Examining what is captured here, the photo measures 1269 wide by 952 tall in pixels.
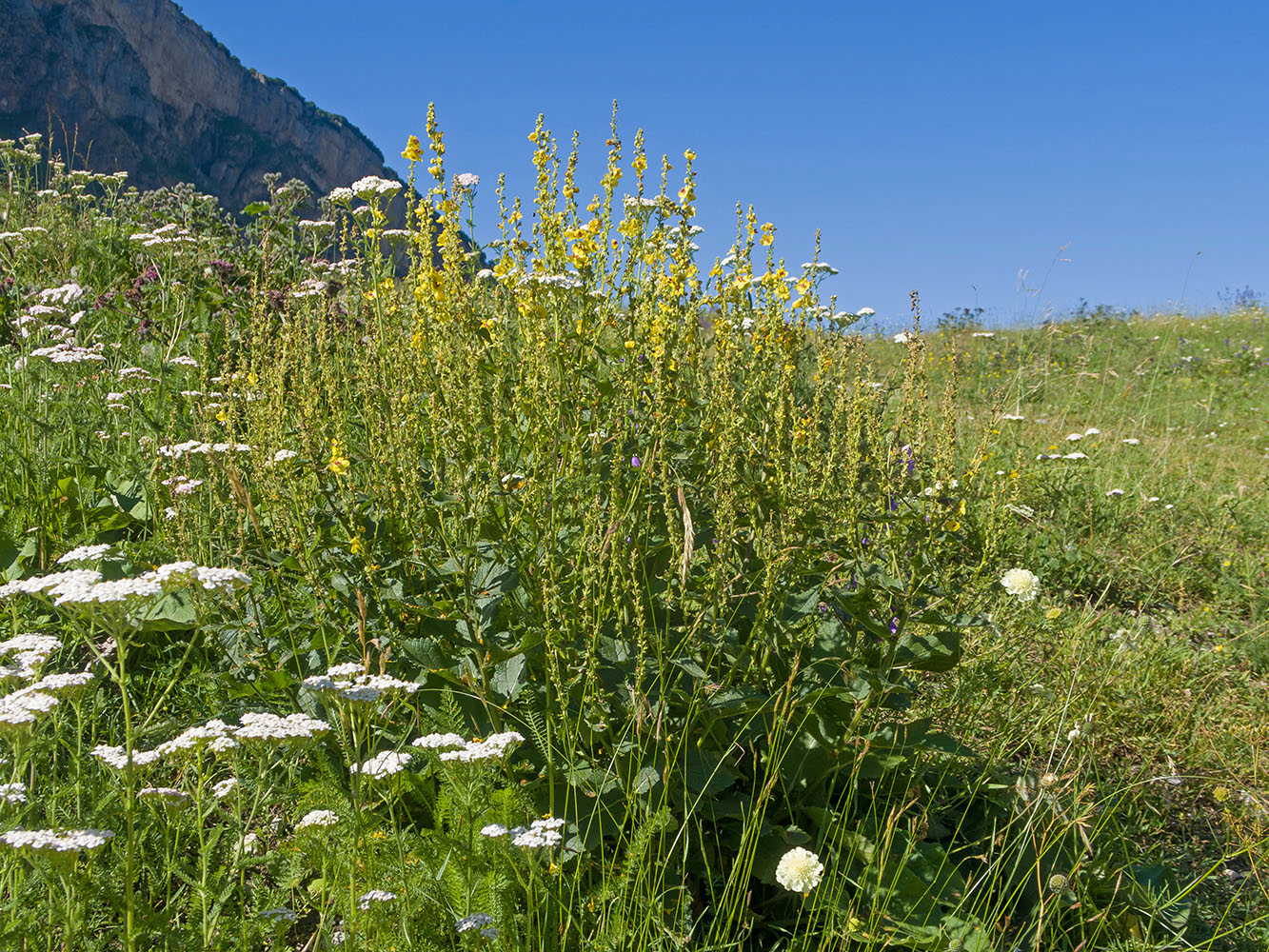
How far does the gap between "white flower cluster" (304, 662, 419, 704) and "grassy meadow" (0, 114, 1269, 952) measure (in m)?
0.01

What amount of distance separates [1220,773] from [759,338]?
2136 mm

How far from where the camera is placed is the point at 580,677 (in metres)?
1.76

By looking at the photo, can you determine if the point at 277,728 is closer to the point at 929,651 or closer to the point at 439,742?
the point at 439,742

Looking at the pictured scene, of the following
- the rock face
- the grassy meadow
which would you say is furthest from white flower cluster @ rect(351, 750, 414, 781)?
the rock face

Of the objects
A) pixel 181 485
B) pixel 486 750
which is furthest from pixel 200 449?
pixel 486 750

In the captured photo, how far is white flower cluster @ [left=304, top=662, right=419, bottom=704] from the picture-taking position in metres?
A: 1.34

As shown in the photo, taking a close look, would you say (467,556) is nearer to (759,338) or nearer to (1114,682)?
(759,338)

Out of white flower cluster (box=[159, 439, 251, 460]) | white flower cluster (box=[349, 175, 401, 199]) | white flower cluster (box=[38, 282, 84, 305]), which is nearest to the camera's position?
white flower cluster (box=[159, 439, 251, 460])

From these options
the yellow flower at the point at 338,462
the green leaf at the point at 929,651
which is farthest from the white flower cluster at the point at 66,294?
the green leaf at the point at 929,651

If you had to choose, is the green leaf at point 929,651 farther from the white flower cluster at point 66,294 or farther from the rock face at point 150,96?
the rock face at point 150,96

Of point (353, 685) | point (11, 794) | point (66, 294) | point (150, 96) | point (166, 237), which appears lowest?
point (11, 794)

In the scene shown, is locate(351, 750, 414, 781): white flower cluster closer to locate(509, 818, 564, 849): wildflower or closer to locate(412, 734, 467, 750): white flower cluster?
locate(412, 734, 467, 750): white flower cluster

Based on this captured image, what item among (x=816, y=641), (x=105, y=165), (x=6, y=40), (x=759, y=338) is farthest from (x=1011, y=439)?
(x=105, y=165)

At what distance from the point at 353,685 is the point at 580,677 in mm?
493
